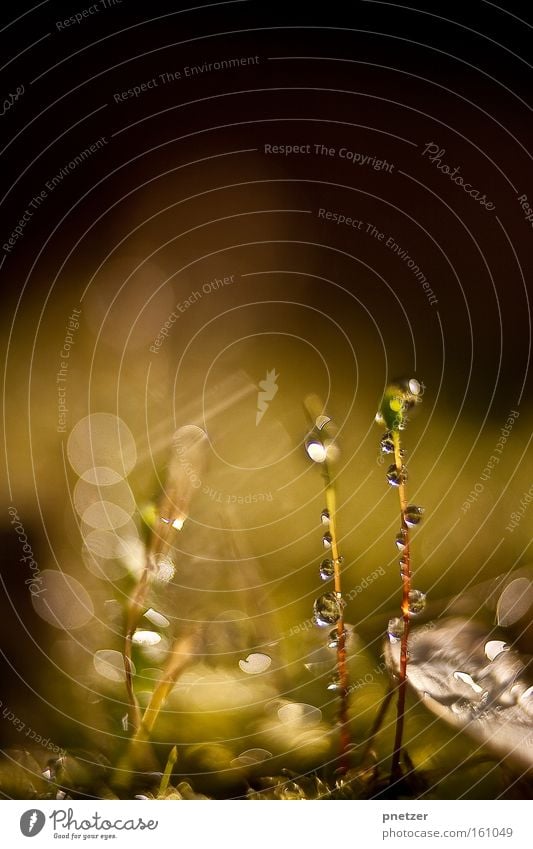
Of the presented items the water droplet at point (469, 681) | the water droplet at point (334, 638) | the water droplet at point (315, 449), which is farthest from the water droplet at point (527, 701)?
the water droplet at point (315, 449)

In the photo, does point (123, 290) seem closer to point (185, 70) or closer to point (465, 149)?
point (185, 70)

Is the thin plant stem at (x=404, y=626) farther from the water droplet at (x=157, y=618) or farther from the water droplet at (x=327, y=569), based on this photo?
the water droplet at (x=157, y=618)

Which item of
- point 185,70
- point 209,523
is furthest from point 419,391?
point 185,70
